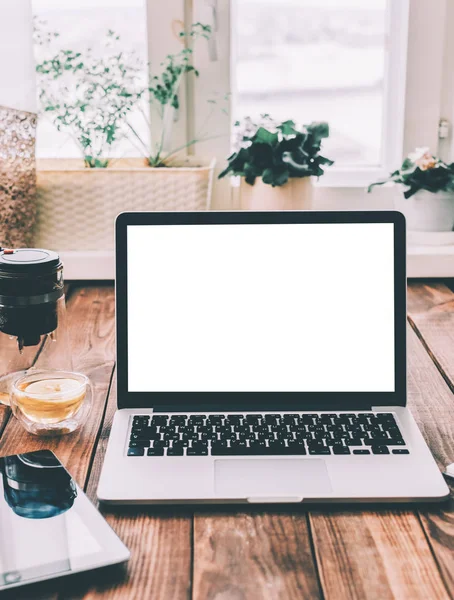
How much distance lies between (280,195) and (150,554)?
122 centimetres

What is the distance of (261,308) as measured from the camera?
91 centimetres

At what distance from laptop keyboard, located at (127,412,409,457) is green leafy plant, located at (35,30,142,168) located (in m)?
1.15

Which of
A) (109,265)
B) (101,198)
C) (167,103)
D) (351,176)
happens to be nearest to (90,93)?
(167,103)

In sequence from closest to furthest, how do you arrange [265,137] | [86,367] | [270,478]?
1. [270,478]
2. [86,367]
3. [265,137]

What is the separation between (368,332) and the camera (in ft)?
2.96

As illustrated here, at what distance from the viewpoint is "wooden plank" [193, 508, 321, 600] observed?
62cm

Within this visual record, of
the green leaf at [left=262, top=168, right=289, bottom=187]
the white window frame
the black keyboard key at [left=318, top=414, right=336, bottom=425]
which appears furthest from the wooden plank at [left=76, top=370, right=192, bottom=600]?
the white window frame

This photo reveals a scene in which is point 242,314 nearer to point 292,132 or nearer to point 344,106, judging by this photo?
point 292,132

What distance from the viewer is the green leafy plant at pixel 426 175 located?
1.80 meters

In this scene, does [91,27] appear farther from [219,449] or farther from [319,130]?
[219,449]

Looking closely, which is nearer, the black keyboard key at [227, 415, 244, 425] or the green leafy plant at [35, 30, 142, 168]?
the black keyboard key at [227, 415, 244, 425]

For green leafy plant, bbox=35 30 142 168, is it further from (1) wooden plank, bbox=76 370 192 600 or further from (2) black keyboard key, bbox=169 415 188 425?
(1) wooden plank, bbox=76 370 192 600

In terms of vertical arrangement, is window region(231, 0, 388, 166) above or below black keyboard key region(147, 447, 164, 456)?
above

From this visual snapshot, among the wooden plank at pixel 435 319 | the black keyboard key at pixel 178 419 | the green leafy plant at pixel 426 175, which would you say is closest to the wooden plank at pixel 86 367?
the black keyboard key at pixel 178 419
